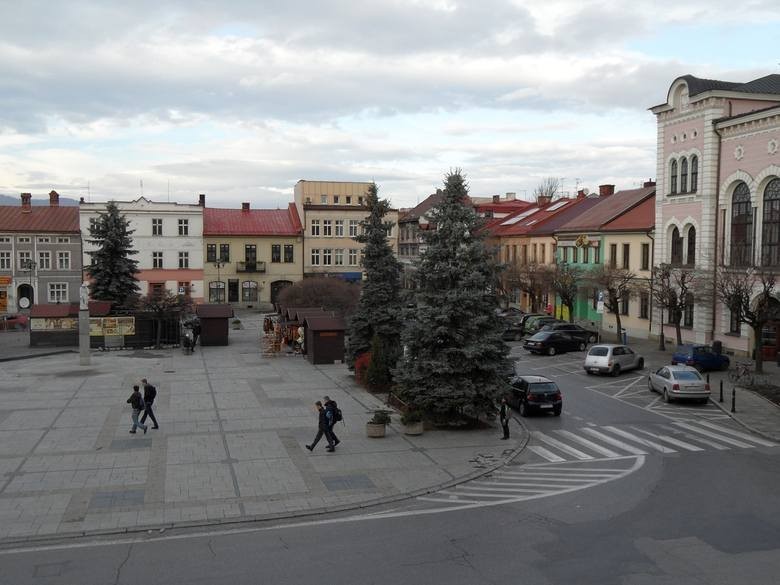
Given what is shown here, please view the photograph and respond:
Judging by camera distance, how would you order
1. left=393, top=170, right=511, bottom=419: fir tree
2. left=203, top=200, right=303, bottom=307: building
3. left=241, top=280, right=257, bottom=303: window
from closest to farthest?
left=393, top=170, right=511, bottom=419: fir tree → left=203, top=200, right=303, bottom=307: building → left=241, top=280, right=257, bottom=303: window

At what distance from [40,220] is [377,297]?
4812cm

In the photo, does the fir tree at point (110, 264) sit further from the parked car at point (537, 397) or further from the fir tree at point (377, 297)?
the parked car at point (537, 397)

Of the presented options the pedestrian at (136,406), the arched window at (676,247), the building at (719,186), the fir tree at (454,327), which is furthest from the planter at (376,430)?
the arched window at (676,247)

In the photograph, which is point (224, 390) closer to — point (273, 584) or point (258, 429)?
point (258, 429)

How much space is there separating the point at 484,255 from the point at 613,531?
1189cm

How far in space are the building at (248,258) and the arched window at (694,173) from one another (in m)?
42.6

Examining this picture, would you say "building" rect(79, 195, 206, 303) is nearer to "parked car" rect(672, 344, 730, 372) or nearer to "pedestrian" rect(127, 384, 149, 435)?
"parked car" rect(672, 344, 730, 372)

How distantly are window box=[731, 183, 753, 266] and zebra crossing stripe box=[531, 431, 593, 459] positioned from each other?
19802mm

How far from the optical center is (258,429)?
23328 millimetres

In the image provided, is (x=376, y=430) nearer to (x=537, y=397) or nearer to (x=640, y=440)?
(x=537, y=397)

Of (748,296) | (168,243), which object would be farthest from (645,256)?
(168,243)

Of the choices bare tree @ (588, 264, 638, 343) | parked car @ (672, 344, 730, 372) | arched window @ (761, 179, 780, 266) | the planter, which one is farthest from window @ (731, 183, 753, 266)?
the planter

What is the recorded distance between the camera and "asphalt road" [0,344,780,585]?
12039 mm

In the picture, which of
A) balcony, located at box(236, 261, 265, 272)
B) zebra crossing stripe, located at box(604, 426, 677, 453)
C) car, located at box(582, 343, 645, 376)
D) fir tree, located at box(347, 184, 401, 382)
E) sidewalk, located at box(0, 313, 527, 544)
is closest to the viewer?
sidewalk, located at box(0, 313, 527, 544)
